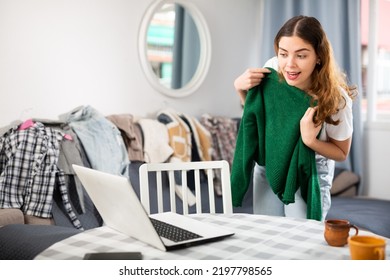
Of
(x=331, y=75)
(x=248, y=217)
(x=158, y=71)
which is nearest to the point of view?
(x=248, y=217)

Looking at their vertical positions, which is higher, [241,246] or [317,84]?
[317,84]

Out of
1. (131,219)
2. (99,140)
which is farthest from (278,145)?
(99,140)

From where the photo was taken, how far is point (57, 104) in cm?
258

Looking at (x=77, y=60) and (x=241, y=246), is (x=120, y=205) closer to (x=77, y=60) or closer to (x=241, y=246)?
(x=241, y=246)

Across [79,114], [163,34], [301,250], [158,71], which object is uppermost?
[163,34]

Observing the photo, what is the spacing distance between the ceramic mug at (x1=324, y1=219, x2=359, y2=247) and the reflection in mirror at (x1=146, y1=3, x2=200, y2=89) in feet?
6.61

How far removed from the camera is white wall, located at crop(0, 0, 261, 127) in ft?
7.95

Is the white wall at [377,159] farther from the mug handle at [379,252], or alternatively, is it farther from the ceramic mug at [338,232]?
the mug handle at [379,252]

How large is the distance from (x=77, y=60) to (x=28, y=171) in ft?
2.37

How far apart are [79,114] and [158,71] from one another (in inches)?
27.0

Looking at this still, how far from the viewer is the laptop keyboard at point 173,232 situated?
1.14m

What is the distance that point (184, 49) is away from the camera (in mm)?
3193
